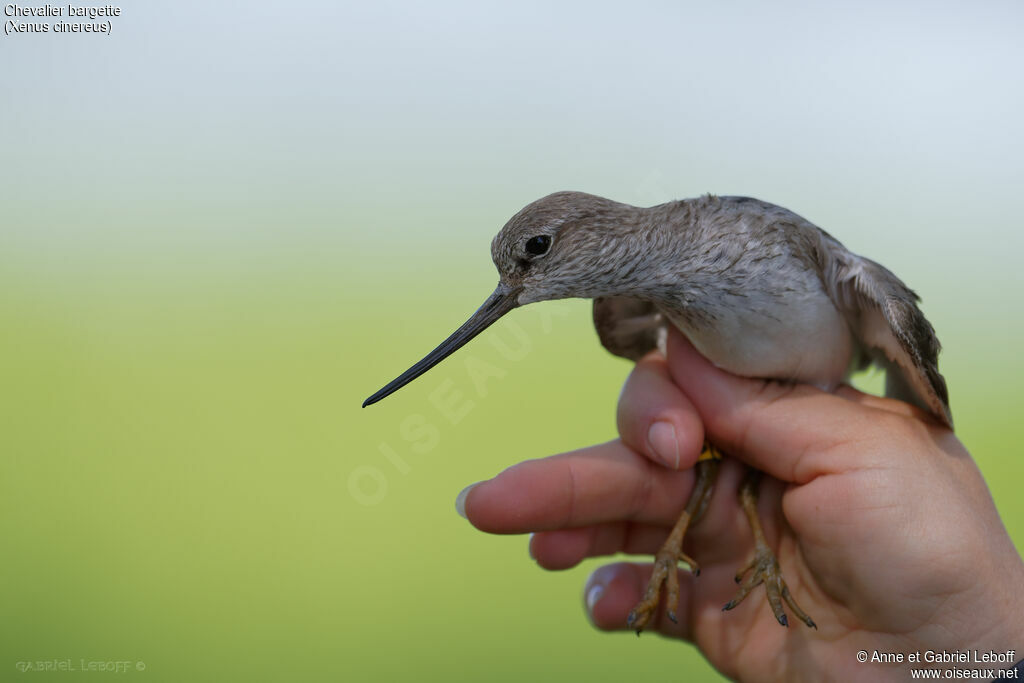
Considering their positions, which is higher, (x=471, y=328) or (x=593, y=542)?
(x=471, y=328)

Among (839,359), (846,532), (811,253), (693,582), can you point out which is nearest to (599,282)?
(811,253)

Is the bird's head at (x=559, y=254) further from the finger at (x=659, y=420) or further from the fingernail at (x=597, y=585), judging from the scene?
the fingernail at (x=597, y=585)

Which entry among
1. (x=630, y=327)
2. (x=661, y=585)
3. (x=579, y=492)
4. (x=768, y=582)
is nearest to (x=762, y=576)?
(x=768, y=582)

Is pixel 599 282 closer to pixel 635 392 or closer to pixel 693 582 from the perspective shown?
pixel 635 392

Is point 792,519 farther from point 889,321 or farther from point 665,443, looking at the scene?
point 889,321

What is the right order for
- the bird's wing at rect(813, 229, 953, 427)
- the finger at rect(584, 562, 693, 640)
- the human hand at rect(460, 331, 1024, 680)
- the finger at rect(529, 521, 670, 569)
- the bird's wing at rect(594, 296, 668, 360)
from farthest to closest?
the bird's wing at rect(594, 296, 668, 360), the finger at rect(584, 562, 693, 640), the finger at rect(529, 521, 670, 569), the bird's wing at rect(813, 229, 953, 427), the human hand at rect(460, 331, 1024, 680)

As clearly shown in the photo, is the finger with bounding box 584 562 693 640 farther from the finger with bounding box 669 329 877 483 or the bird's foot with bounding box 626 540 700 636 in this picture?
the finger with bounding box 669 329 877 483

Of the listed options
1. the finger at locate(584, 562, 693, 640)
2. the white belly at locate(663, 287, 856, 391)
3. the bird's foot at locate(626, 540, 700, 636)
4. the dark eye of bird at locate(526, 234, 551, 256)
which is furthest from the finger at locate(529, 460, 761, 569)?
the dark eye of bird at locate(526, 234, 551, 256)
